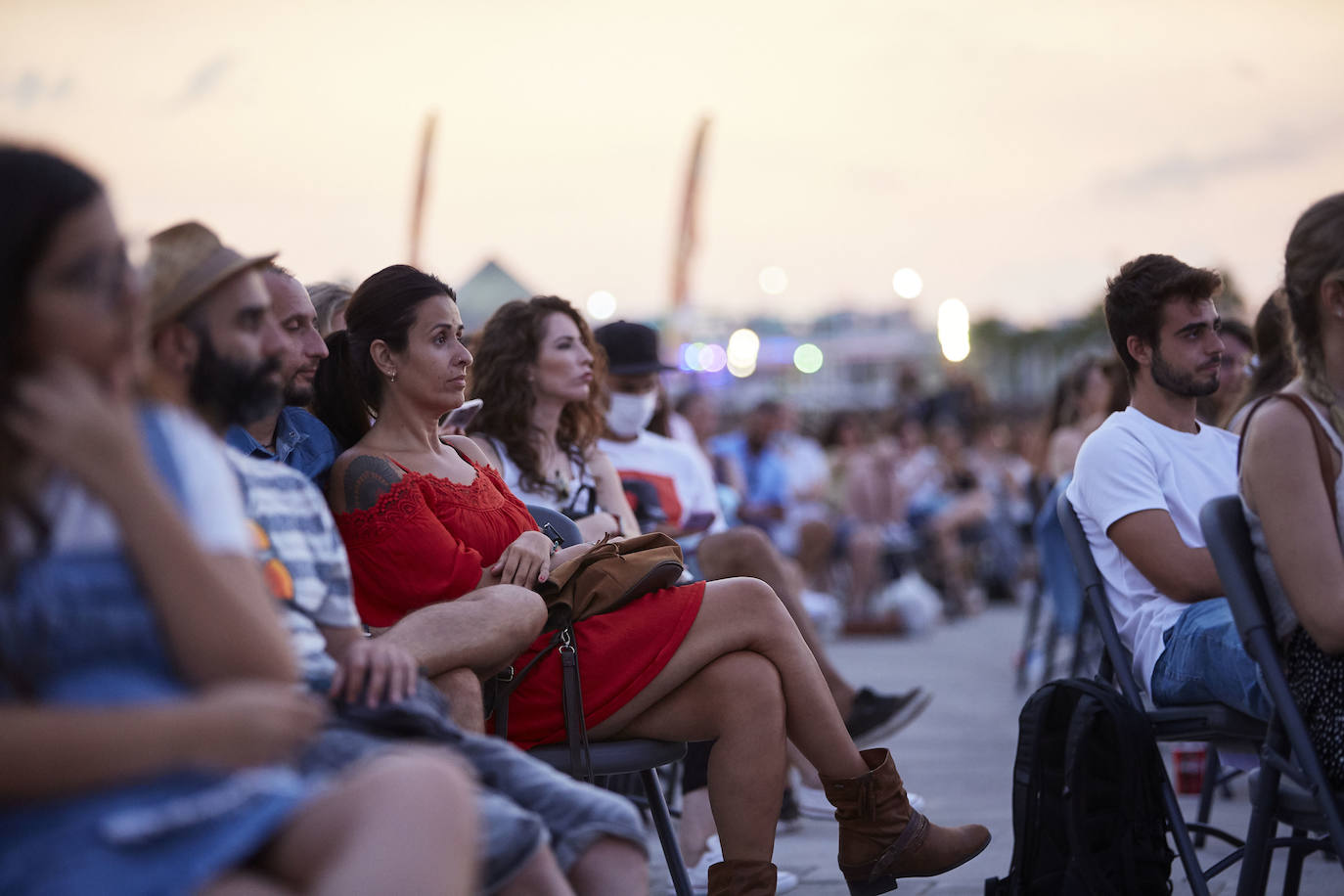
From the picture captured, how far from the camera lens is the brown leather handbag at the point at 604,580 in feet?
10.7

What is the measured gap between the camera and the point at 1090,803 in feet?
10.6

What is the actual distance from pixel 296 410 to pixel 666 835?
1404 millimetres

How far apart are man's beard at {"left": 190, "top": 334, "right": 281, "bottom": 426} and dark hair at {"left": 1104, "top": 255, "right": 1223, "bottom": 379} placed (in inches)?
108

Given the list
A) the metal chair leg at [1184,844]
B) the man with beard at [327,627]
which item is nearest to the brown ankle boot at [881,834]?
the metal chair leg at [1184,844]

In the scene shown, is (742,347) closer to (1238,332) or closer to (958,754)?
(1238,332)

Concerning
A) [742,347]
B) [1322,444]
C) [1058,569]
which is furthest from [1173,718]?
[742,347]

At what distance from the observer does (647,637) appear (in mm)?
3275

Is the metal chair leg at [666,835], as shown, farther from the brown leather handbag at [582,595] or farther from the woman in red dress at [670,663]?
the brown leather handbag at [582,595]

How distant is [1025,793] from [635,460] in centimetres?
285

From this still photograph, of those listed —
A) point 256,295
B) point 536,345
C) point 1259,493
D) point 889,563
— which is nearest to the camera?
point 256,295

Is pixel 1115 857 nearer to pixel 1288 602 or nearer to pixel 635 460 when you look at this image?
pixel 1288 602

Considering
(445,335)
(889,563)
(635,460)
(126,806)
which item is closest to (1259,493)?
(445,335)

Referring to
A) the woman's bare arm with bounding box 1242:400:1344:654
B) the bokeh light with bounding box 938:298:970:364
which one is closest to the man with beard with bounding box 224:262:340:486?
the woman's bare arm with bounding box 1242:400:1344:654

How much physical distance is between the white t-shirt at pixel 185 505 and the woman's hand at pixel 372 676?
20.0 inches
